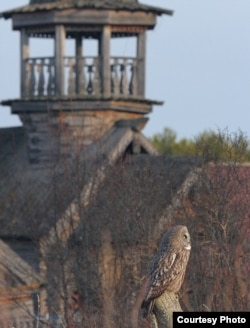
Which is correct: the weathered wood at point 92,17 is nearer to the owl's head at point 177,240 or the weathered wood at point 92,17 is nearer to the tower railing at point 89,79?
the tower railing at point 89,79

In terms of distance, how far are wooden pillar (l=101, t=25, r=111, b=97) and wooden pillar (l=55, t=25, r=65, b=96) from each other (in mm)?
822

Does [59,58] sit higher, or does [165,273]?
[59,58]

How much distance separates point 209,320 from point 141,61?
23.2 meters

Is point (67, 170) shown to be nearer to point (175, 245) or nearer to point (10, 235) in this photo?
point (10, 235)

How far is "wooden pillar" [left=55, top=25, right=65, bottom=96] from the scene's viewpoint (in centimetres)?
3478

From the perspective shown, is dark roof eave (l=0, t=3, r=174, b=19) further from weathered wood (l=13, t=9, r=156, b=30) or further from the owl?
the owl

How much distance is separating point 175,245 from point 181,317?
0.91 metres

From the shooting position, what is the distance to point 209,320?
40.6ft

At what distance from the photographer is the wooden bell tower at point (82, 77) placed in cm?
3453

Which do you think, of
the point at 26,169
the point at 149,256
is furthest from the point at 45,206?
the point at 149,256

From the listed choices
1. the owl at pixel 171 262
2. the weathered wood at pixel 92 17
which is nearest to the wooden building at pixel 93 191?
the weathered wood at pixel 92 17

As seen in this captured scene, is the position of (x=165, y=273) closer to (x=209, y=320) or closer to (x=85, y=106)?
(x=209, y=320)

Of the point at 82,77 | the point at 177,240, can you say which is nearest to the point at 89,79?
the point at 82,77

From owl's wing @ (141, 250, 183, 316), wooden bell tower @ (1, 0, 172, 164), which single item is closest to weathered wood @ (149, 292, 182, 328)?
owl's wing @ (141, 250, 183, 316)
